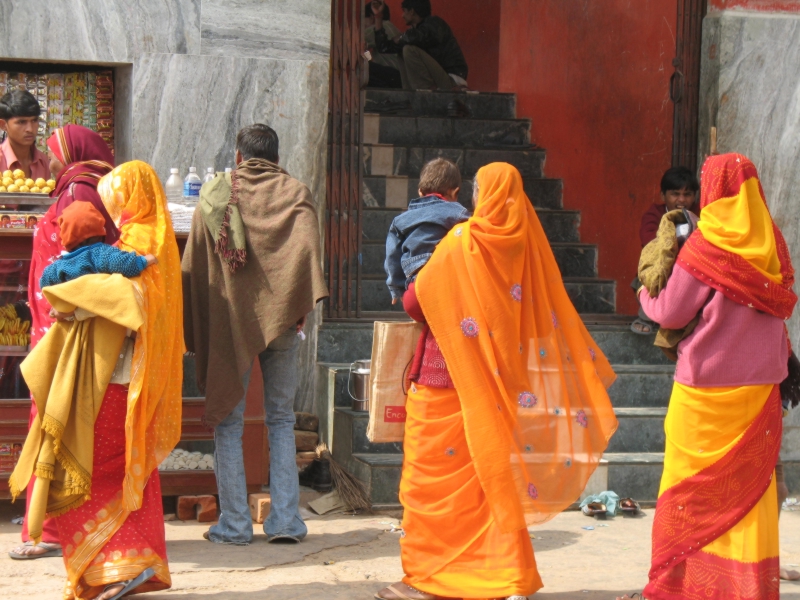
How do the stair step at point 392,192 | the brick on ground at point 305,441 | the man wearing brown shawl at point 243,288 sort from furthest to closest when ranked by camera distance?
the stair step at point 392,192 < the brick on ground at point 305,441 < the man wearing brown shawl at point 243,288

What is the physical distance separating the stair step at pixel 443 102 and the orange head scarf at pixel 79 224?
17.5ft

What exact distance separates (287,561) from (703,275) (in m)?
2.33

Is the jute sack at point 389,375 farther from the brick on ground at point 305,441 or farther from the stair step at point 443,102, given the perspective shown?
the stair step at point 443,102

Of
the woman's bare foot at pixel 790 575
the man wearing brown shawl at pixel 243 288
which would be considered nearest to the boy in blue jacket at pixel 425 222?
the man wearing brown shawl at pixel 243 288

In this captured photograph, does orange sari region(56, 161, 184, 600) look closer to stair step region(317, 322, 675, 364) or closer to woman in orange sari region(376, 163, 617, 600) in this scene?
woman in orange sari region(376, 163, 617, 600)

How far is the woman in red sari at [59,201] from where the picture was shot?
506 centimetres

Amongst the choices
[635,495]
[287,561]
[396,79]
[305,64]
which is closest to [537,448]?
[287,561]

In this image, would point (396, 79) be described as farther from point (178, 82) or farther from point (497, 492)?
point (497, 492)

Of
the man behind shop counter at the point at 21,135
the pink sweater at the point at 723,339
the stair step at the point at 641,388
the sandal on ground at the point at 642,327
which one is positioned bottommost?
the stair step at the point at 641,388

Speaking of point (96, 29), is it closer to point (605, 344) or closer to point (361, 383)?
point (361, 383)

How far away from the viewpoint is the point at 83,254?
441 centimetres

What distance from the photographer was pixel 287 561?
5199 mm

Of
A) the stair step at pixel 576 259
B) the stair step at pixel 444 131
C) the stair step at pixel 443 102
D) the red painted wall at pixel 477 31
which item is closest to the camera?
the stair step at pixel 576 259

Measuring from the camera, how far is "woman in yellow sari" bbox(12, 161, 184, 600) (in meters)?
4.31
